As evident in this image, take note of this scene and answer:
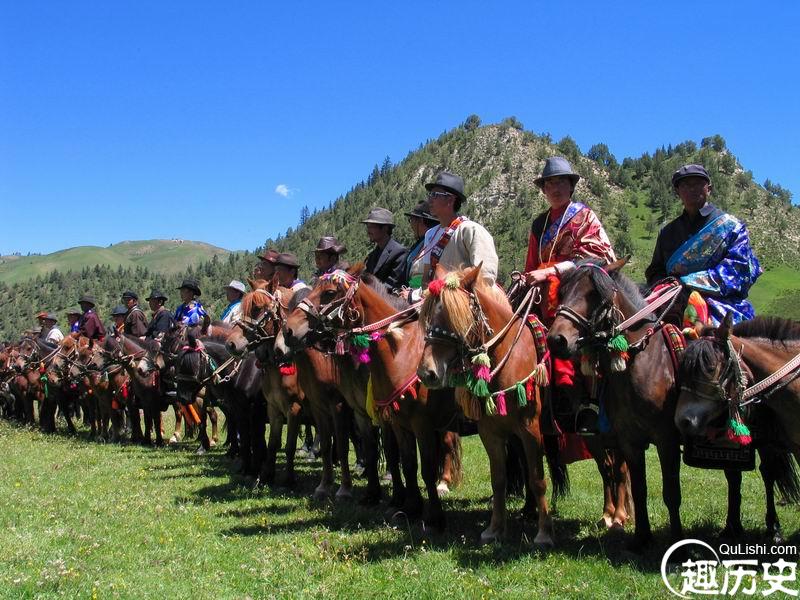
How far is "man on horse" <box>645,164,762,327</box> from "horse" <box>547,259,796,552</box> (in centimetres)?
57

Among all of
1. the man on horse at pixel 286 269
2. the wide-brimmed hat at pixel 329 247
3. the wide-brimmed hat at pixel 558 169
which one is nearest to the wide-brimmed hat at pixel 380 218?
the wide-brimmed hat at pixel 329 247

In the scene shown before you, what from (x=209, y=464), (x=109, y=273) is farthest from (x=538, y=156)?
(x=209, y=464)

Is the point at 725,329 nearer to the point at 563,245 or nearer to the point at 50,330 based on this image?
the point at 563,245

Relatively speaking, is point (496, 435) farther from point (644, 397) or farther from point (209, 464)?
point (209, 464)

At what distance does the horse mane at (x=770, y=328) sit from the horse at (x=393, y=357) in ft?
9.88

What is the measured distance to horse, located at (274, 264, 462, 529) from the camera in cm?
713

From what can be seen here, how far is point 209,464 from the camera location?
42.9 ft

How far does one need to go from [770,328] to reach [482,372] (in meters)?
2.55

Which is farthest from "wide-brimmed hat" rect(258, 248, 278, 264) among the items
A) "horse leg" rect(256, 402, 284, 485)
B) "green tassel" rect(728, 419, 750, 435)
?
"green tassel" rect(728, 419, 750, 435)

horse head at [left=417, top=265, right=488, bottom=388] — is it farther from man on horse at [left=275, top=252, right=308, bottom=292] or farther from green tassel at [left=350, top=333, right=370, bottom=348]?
man on horse at [left=275, top=252, right=308, bottom=292]

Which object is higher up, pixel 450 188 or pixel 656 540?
pixel 450 188

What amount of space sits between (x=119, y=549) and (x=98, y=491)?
12.3ft

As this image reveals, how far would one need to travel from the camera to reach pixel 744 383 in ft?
17.3

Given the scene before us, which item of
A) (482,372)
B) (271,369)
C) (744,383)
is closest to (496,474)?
(482,372)
